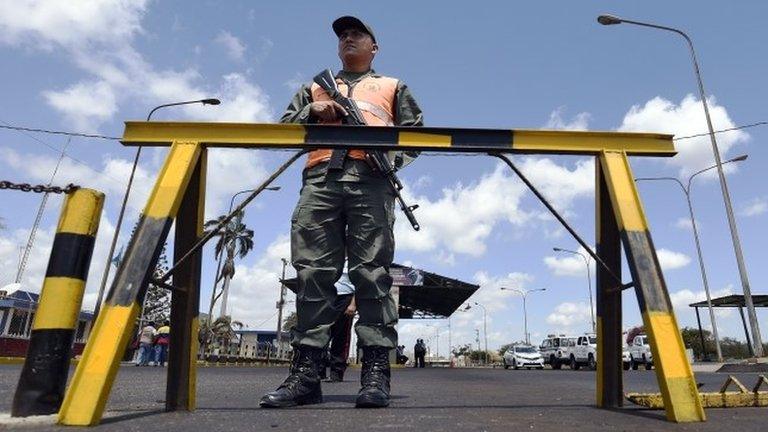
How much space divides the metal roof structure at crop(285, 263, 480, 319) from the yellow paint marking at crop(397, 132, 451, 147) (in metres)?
27.9

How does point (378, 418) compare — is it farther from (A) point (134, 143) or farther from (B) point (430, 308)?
(B) point (430, 308)

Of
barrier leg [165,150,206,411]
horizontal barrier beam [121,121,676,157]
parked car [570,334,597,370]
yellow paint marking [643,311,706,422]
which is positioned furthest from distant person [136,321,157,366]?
parked car [570,334,597,370]

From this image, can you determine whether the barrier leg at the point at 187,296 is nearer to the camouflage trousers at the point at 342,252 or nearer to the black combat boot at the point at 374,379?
the camouflage trousers at the point at 342,252

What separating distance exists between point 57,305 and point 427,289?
34980mm

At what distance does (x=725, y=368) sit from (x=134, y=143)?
54.7ft

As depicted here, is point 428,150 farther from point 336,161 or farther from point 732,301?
point 732,301

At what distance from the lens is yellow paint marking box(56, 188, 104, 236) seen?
7.45 ft

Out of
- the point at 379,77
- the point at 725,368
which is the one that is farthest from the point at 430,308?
the point at 379,77

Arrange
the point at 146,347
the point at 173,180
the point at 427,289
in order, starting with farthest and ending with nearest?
the point at 427,289
the point at 146,347
the point at 173,180

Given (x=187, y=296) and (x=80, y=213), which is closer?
(x=80, y=213)

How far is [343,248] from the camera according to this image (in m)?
3.03

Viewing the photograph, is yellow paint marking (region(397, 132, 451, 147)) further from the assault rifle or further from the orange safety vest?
the orange safety vest

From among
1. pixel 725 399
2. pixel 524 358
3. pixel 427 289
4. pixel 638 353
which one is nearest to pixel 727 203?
pixel 638 353

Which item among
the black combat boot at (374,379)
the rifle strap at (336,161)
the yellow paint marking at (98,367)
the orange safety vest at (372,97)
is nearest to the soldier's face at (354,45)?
the orange safety vest at (372,97)
